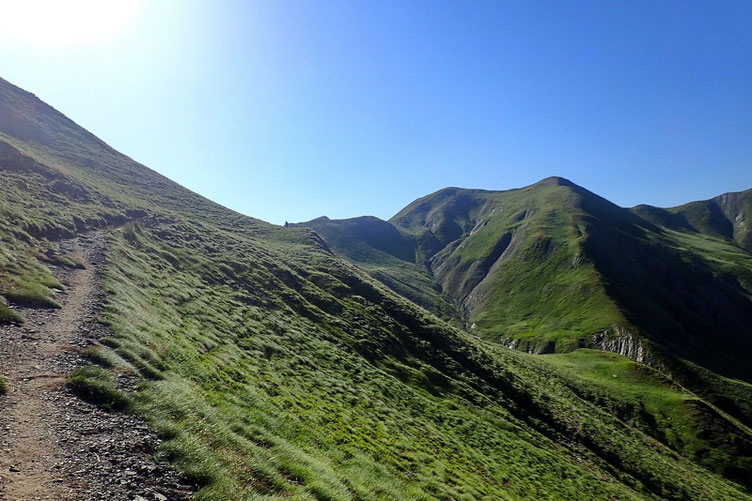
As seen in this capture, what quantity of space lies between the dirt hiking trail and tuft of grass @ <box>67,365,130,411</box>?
290mm

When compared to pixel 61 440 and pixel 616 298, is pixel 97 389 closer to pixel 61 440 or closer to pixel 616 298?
pixel 61 440

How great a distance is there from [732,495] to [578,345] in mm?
56429

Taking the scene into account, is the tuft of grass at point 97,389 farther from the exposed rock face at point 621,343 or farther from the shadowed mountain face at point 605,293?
the shadowed mountain face at point 605,293

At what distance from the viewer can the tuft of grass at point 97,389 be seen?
1162cm

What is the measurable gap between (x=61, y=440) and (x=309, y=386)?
725 inches

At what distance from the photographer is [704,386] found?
74.9 meters

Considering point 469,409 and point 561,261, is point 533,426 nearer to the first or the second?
point 469,409

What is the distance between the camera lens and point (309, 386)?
2653cm

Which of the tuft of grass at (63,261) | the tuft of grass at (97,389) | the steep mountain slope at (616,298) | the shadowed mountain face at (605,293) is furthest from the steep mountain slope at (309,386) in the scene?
the shadowed mountain face at (605,293)

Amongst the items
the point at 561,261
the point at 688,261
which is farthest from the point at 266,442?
the point at 688,261

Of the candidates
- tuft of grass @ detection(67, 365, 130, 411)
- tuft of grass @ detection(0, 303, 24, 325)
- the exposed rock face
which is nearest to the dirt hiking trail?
tuft of grass @ detection(67, 365, 130, 411)

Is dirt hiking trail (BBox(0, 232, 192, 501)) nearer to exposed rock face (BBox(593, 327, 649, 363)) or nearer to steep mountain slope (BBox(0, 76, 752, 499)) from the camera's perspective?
steep mountain slope (BBox(0, 76, 752, 499))

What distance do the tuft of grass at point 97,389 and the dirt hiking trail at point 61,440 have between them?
29 centimetres

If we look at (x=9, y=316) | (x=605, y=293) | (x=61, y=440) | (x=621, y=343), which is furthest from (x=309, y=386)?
(x=605, y=293)
